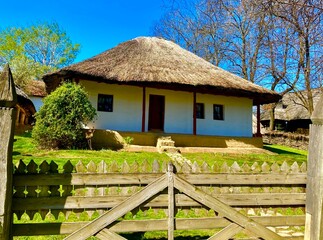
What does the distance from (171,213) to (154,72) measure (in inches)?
509

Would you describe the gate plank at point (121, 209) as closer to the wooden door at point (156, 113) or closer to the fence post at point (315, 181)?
the fence post at point (315, 181)

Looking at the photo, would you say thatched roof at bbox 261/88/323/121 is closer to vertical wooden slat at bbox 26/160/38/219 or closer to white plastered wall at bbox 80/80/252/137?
white plastered wall at bbox 80/80/252/137

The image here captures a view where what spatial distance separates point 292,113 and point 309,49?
101 feet

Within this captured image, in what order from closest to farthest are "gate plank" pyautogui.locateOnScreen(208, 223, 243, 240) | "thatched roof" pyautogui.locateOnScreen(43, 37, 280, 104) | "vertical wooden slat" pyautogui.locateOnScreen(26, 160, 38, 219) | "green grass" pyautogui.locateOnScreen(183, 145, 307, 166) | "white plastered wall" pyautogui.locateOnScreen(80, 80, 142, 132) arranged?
1. "vertical wooden slat" pyautogui.locateOnScreen(26, 160, 38, 219)
2. "gate plank" pyautogui.locateOnScreen(208, 223, 243, 240)
3. "green grass" pyautogui.locateOnScreen(183, 145, 307, 166)
4. "thatched roof" pyautogui.locateOnScreen(43, 37, 280, 104)
5. "white plastered wall" pyautogui.locateOnScreen(80, 80, 142, 132)

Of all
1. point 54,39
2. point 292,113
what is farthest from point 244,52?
point 54,39

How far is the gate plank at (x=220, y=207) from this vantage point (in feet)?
11.3

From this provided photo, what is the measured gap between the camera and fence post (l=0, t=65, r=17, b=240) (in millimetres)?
3020

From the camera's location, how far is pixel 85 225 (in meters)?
3.22

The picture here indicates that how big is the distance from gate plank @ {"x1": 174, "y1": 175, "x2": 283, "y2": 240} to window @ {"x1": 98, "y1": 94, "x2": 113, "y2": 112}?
13653 mm

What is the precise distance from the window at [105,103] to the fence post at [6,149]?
13532mm

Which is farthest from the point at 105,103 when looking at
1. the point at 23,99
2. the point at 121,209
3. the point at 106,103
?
the point at 121,209

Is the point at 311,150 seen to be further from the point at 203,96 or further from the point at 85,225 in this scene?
the point at 203,96

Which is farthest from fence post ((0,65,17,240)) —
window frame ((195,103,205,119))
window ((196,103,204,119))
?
window ((196,103,204,119))

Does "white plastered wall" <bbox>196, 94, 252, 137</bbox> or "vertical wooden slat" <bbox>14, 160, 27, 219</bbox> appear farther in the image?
"white plastered wall" <bbox>196, 94, 252, 137</bbox>
